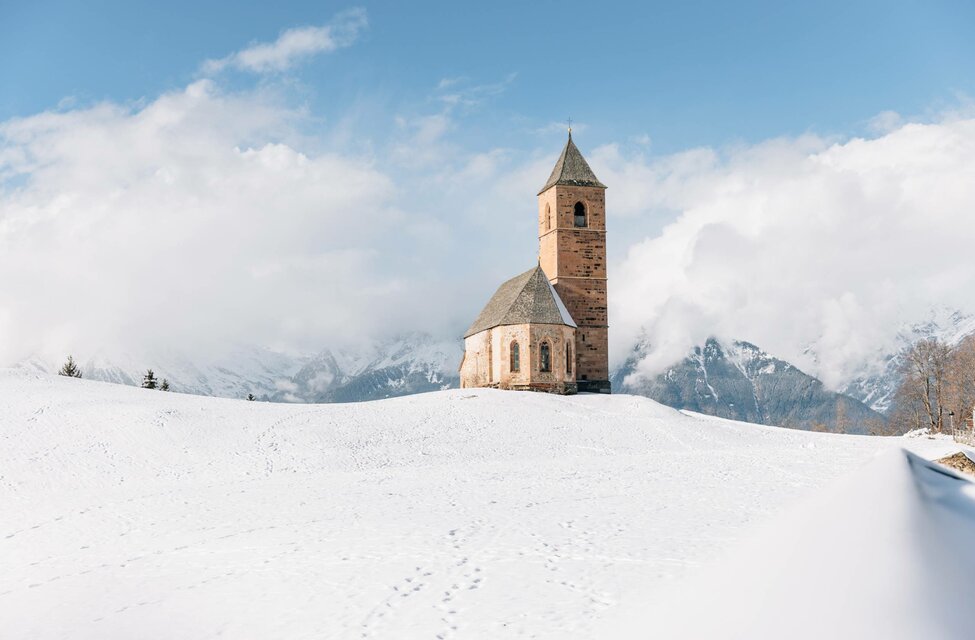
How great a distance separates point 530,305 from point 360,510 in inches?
1269

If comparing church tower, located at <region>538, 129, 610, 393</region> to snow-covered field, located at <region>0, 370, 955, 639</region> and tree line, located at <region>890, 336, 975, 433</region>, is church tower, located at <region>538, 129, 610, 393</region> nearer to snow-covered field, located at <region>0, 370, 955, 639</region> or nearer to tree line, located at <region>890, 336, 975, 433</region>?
snow-covered field, located at <region>0, 370, 955, 639</region>

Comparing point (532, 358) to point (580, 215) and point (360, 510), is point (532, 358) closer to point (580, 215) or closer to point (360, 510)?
point (580, 215)

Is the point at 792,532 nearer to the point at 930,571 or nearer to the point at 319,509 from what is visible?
the point at 930,571

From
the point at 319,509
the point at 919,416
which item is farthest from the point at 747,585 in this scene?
the point at 919,416

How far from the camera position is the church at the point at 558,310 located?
4906cm

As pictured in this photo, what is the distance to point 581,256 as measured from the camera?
185 feet

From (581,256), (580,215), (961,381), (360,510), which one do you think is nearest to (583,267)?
(581,256)

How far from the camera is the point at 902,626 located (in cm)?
238

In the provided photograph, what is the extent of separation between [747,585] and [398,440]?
28940 millimetres

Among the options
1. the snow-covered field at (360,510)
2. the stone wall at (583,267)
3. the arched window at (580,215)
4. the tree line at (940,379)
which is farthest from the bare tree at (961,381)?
the arched window at (580,215)

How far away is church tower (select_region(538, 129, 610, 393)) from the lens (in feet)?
180

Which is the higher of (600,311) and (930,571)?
(600,311)

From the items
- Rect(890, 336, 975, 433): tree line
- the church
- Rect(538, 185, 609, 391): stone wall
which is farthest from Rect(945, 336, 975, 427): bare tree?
the church

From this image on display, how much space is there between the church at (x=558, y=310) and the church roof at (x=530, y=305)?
0.21ft
